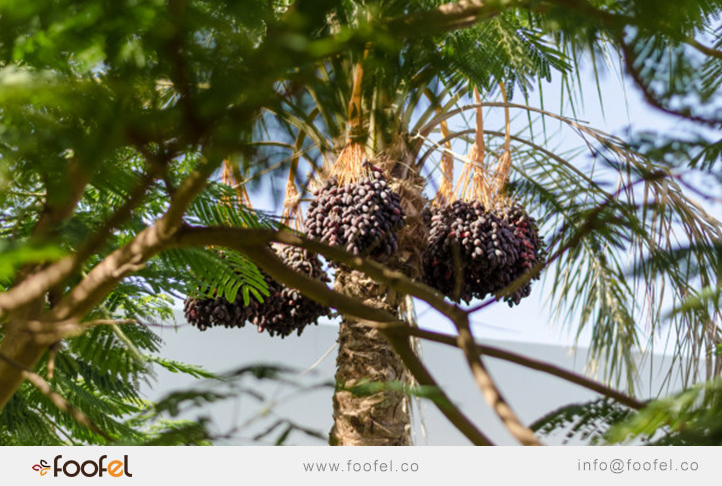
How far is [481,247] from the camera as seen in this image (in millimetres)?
1102

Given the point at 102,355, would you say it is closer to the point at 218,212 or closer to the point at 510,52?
the point at 218,212

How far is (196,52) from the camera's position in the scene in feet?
1.20

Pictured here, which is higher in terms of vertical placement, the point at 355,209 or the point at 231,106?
the point at 355,209

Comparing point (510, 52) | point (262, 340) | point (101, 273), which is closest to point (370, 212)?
point (510, 52)

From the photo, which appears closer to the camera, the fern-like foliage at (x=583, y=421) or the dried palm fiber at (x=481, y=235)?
the fern-like foliage at (x=583, y=421)

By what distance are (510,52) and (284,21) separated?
1.26 ft

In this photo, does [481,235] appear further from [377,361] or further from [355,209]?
[377,361]

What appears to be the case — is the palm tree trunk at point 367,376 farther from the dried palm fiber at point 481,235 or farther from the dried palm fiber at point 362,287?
the dried palm fiber at point 481,235

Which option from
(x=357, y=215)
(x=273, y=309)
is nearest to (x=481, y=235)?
(x=357, y=215)

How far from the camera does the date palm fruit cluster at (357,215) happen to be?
1.07 meters
